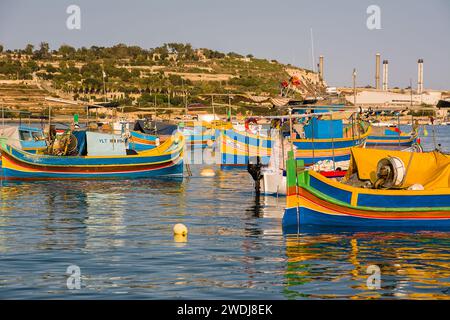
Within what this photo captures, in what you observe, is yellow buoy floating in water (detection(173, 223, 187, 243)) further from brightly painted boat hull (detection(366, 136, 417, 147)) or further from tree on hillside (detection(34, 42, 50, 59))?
tree on hillside (detection(34, 42, 50, 59))

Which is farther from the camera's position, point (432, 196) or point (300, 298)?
point (432, 196)

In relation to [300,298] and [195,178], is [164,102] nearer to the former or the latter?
[195,178]

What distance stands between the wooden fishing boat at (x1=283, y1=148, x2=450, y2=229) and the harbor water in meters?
0.42

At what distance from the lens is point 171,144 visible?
146 feet

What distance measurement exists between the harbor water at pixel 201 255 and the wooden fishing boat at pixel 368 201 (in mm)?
418

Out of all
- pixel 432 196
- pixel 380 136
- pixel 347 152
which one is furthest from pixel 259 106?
pixel 432 196

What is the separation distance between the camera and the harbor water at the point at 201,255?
17.6 metres

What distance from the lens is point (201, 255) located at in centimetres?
2147

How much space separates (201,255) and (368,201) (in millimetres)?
5881

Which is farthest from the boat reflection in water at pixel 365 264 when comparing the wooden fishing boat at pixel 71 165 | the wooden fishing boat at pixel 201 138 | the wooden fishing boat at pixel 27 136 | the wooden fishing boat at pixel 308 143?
the wooden fishing boat at pixel 201 138

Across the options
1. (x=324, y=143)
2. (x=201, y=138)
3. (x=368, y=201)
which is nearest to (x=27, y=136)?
(x=324, y=143)

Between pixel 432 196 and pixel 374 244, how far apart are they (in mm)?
2733

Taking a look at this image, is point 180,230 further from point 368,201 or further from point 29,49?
point 29,49

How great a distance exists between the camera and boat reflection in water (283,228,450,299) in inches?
689
